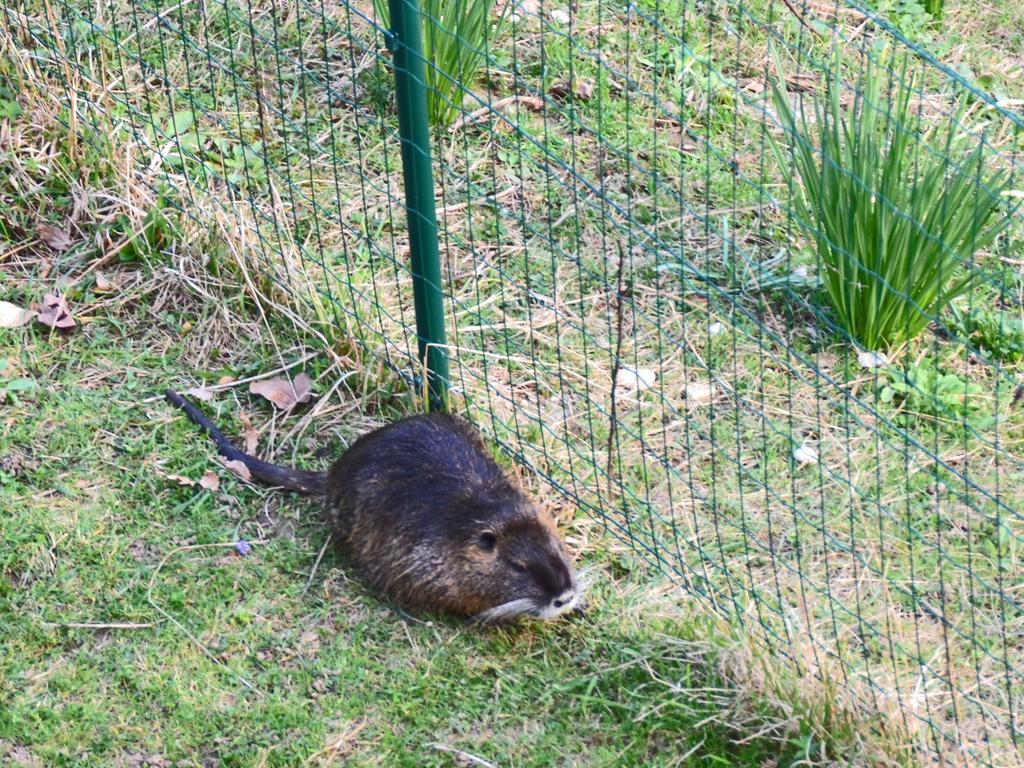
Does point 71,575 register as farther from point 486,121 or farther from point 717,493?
point 486,121

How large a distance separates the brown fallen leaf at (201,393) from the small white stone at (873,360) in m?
2.25

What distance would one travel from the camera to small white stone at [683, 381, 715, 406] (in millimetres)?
4797

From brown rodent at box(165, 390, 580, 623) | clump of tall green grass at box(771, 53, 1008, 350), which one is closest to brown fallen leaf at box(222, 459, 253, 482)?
brown rodent at box(165, 390, 580, 623)

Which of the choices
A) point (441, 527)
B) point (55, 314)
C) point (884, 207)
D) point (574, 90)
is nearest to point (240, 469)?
point (441, 527)

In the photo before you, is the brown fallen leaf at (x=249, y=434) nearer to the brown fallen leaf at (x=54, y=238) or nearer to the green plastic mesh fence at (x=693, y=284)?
the green plastic mesh fence at (x=693, y=284)

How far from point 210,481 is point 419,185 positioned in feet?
3.69

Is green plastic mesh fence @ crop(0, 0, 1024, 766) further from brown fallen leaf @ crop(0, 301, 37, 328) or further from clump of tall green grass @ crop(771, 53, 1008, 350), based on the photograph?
brown fallen leaf @ crop(0, 301, 37, 328)

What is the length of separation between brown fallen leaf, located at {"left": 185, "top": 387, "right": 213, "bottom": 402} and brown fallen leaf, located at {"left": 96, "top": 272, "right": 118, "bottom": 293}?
567mm

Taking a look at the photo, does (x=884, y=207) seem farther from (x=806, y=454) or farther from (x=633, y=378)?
(x=633, y=378)

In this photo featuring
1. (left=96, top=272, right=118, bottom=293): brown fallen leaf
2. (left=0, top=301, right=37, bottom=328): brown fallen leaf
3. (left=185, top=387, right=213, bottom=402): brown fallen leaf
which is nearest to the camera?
(left=185, top=387, right=213, bottom=402): brown fallen leaf

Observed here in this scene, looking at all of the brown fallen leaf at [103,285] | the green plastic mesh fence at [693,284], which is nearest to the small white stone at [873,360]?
the green plastic mesh fence at [693,284]

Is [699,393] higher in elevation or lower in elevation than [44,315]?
lower

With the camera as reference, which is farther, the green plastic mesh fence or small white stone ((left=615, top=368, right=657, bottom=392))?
small white stone ((left=615, top=368, right=657, bottom=392))

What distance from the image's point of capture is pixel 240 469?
4.34m
